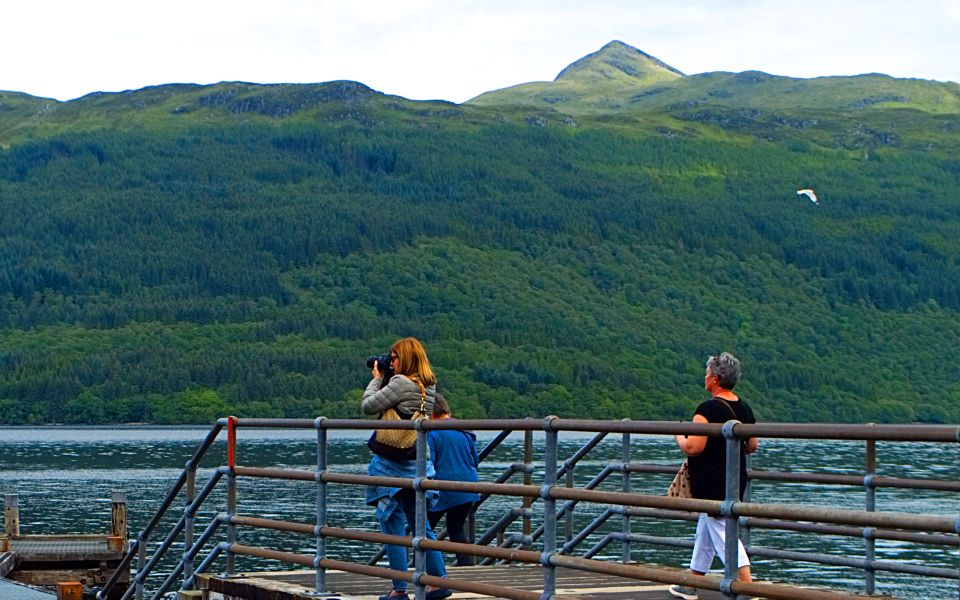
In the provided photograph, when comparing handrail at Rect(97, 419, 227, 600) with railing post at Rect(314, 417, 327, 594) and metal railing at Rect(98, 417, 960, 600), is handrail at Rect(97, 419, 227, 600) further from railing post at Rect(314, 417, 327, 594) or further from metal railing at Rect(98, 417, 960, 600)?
railing post at Rect(314, 417, 327, 594)

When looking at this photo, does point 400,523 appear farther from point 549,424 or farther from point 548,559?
point 549,424

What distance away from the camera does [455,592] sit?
1070 centimetres

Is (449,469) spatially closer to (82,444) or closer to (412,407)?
(412,407)

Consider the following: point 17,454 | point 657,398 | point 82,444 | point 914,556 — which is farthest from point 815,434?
point 657,398

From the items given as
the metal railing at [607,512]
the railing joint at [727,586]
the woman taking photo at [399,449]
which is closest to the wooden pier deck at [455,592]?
the metal railing at [607,512]

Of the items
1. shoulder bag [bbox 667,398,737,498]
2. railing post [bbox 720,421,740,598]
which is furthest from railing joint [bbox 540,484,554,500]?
railing post [bbox 720,421,740,598]

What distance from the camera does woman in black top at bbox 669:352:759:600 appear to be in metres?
9.02

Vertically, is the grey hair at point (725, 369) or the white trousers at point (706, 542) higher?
the grey hair at point (725, 369)

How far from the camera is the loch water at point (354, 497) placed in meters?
45.4

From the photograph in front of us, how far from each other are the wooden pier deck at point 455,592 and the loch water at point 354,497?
13.7m

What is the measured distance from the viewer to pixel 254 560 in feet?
141

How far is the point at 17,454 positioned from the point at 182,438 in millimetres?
33548

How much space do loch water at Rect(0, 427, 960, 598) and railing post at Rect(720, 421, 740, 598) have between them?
1816 centimetres

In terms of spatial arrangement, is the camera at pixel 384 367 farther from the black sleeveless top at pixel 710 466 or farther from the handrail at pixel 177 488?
the black sleeveless top at pixel 710 466
